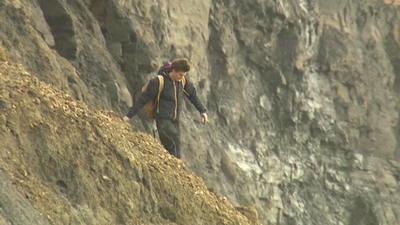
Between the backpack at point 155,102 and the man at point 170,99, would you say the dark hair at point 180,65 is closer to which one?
the man at point 170,99

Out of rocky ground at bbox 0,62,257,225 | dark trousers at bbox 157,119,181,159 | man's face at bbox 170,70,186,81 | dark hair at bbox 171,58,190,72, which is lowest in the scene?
rocky ground at bbox 0,62,257,225

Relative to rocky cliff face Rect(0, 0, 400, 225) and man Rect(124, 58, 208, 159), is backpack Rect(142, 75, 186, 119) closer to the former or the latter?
man Rect(124, 58, 208, 159)

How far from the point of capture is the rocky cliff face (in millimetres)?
15391

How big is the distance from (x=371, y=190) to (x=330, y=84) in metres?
2.97

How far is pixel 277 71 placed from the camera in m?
22.8

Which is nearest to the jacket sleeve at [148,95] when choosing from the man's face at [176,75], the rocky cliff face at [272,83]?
the man's face at [176,75]

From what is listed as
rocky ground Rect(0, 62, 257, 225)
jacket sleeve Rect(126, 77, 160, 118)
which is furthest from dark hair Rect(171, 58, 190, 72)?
rocky ground Rect(0, 62, 257, 225)

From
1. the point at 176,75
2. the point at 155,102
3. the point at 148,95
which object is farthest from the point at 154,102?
the point at 176,75

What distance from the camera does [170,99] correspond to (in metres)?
11.6

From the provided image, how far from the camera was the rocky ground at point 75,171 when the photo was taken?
7.98m

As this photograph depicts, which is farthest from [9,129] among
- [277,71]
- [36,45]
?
[277,71]

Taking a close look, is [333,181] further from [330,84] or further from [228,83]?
[228,83]

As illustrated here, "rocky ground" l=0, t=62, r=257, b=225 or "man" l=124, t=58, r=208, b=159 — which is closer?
"rocky ground" l=0, t=62, r=257, b=225

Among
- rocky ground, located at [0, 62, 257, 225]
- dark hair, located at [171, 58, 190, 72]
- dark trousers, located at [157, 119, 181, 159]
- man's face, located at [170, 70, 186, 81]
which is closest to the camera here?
rocky ground, located at [0, 62, 257, 225]
